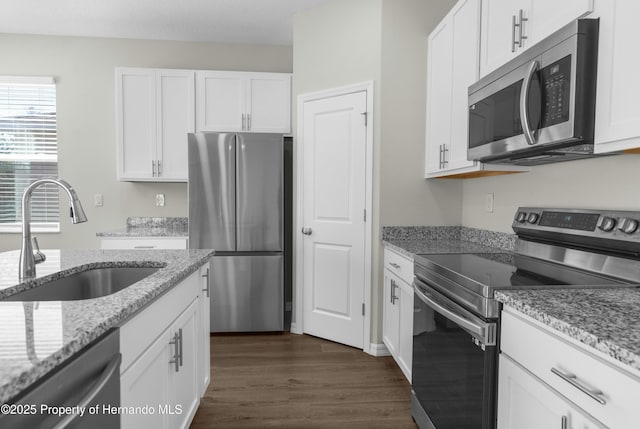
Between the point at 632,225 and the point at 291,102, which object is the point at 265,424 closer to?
the point at 632,225

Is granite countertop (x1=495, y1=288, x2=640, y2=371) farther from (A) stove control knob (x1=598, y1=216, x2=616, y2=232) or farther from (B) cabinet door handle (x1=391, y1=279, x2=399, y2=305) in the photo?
(B) cabinet door handle (x1=391, y1=279, x2=399, y2=305)

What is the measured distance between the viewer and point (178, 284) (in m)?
1.66

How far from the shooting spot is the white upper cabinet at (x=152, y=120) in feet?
12.2

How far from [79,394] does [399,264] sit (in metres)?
1.99

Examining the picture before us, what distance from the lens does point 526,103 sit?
4.95 feet

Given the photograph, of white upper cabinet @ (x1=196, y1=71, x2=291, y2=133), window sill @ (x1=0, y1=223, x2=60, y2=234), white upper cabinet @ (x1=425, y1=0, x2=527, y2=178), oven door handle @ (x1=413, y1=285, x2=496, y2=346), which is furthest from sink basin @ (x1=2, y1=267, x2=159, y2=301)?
window sill @ (x1=0, y1=223, x2=60, y2=234)

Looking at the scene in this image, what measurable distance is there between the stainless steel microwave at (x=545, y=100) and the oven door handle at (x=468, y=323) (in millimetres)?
715

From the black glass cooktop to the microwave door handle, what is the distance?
0.53m

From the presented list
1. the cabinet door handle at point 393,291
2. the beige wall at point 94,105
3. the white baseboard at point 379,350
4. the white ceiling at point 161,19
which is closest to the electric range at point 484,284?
the cabinet door handle at point 393,291

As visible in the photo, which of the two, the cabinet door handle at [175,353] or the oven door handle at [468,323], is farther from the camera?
the cabinet door handle at [175,353]

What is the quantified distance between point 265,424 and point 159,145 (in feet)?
9.13

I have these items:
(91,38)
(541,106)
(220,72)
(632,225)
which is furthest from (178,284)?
(91,38)

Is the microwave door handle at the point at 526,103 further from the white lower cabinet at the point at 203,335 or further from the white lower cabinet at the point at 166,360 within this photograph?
the white lower cabinet at the point at 203,335

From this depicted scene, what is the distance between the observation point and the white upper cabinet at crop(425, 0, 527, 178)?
2170 mm
